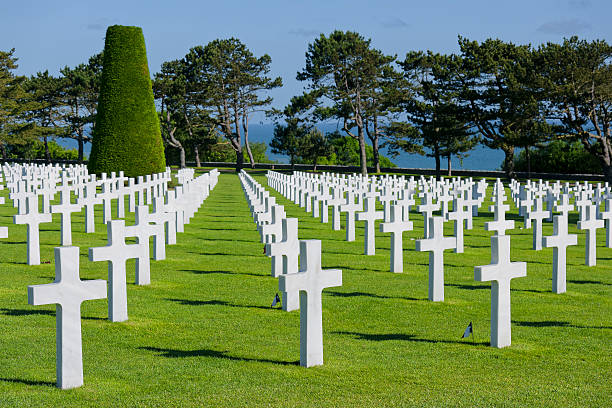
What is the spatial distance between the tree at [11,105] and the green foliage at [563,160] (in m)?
37.3

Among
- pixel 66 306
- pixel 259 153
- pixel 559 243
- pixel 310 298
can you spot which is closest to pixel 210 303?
pixel 310 298

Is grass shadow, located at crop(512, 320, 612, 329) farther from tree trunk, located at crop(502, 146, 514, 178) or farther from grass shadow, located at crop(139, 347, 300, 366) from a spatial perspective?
tree trunk, located at crop(502, 146, 514, 178)

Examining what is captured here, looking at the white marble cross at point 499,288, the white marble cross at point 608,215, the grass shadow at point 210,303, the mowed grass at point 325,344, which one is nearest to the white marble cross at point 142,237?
the mowed grass at point 325,344

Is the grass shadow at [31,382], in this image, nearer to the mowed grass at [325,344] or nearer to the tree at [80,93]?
the mowed grass at [325,344]

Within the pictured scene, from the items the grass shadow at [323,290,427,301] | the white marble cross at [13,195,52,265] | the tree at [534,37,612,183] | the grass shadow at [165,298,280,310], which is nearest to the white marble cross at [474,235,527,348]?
the grass shadow at [323,290,427,301]

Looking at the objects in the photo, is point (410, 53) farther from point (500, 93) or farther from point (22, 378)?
point (22, 378)

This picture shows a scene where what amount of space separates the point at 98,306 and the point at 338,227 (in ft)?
27.1

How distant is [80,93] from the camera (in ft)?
198

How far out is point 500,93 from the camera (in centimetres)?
4556

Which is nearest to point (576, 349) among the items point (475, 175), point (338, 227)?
point (338, 227)

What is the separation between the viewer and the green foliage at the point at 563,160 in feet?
167

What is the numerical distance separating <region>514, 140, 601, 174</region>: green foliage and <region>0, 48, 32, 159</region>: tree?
3727 cm

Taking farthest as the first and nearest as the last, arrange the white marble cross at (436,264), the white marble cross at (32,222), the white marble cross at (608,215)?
the white marble cross at (608,215) < the white marble cross at (32,222) < the white marble cross at (436,264)

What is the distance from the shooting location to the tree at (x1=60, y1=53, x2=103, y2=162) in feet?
196
